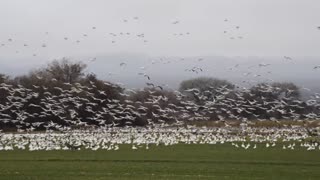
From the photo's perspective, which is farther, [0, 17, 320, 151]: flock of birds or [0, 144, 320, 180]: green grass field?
[0, 17, 320, 151]: flock of birds

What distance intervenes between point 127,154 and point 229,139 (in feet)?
58.5

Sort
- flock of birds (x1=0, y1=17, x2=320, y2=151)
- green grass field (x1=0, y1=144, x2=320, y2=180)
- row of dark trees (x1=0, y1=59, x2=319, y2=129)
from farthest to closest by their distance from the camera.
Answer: row of dark trees (x1=0, y1=59, x2=319, y2=129)
flock of birds (x1=0, y1=17, x2=320, y2=151)
green grass field (x1=0, y1=144, x2=320, y2=180)

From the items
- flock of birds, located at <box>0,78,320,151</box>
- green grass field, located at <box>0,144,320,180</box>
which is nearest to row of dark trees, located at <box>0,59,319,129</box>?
flock of birds, located at <box>0,78,320,151</box>

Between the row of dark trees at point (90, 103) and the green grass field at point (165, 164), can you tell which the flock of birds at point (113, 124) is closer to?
the row of dark trees at point (90, 103)

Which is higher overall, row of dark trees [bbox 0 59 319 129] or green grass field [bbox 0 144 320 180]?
row of dark trees [bbox 0 59 319 129]

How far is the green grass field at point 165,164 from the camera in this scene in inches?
1177

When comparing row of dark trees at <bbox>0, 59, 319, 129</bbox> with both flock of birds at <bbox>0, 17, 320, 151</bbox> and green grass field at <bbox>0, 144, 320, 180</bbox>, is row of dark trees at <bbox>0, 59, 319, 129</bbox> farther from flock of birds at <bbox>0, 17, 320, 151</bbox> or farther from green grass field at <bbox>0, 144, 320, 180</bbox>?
green grass field at <bbox>0, 144, 320, 180</bbox>

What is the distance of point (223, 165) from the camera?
35.7 meters

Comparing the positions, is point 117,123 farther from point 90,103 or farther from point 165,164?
point 165,164

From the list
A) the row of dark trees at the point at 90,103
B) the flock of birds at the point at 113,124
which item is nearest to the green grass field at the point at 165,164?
the flock of birds at the point at 113,124

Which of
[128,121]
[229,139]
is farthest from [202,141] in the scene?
[128,121]

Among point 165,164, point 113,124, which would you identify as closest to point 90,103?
point 113,124

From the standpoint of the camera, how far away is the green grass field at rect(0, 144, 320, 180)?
2989 centimetres

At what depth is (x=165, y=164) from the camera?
3619cm
